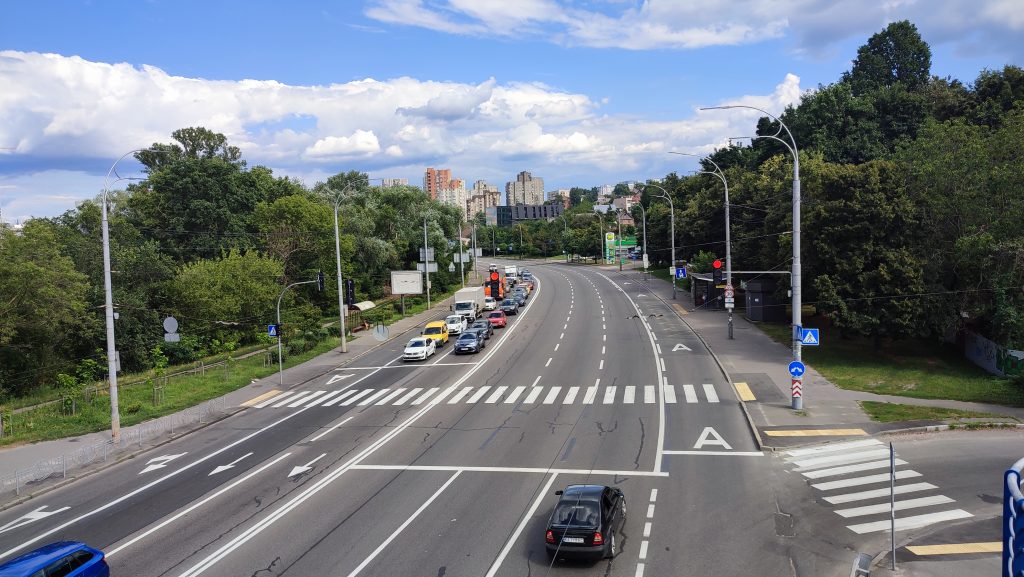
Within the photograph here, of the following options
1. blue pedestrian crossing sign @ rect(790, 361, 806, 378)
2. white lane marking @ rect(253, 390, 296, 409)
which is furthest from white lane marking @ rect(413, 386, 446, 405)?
blue pedestrian crossing sign @ rect(790, 361, 806, 378)

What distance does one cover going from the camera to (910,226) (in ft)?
123

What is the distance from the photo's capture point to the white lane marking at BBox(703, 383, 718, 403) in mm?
28559

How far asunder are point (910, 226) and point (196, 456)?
3834 cm

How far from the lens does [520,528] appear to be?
1560 centimetres

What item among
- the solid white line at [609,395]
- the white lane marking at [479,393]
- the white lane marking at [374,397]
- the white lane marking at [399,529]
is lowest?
the white lane marking at [374,397]

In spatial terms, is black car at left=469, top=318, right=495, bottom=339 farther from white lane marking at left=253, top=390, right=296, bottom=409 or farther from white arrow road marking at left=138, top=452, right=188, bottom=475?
white arrow road marking at left=138, top=452, right=188, bottom=475

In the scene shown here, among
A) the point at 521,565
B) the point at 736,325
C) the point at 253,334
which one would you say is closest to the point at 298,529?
the point at 521,565

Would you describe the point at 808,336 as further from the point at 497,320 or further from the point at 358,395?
the point at 497,320

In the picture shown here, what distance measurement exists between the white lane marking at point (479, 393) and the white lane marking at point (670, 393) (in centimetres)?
864

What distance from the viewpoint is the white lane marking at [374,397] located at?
3093cm

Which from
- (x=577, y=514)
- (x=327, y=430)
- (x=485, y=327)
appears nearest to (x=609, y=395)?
(x=327, y=430)

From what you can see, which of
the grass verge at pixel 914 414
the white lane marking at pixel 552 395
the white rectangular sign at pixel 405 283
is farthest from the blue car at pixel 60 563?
the white rectangular sign at pixel 405 283

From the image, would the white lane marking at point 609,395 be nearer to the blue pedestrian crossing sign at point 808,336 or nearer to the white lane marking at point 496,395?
the white lane marking at point 496,395

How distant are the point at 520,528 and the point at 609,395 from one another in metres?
15.2
